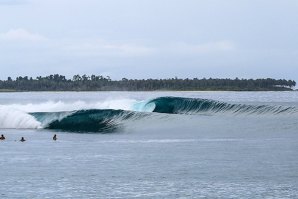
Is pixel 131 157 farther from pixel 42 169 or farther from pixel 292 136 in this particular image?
pixel 292 136

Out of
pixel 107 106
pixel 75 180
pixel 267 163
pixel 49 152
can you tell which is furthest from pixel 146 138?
pixel 107 106

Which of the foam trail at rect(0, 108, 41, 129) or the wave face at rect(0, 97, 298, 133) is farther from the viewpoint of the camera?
the foam trail at rect(0, 108, 41, 129)

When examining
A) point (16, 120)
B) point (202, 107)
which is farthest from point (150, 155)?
point (202, 107)

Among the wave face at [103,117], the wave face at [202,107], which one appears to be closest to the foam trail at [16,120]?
the wave face at [103,117]

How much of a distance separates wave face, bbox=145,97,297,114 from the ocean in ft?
0.58

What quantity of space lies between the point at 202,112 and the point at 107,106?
14359mm

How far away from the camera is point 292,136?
47656mm

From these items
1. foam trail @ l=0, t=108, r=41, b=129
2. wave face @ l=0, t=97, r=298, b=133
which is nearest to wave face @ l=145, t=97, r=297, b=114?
wave face @ l=0, t=97, r=298, b=133

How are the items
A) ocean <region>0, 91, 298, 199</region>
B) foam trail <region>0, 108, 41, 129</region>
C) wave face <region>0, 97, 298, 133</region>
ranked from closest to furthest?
ocean <region>0, 91, 298, 199</region> → wave face <region>0, 97, 298, 133</region> → foam trail <region>0, 108, 41, 129</region>

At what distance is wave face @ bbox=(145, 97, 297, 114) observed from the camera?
64.9 meters

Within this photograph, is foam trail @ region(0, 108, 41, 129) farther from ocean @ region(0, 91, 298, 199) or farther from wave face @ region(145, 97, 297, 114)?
wave face @ region(145, 97, 297, 114)

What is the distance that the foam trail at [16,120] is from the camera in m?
62.8

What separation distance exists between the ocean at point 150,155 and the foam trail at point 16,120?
69mm

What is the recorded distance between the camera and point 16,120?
63.7m
